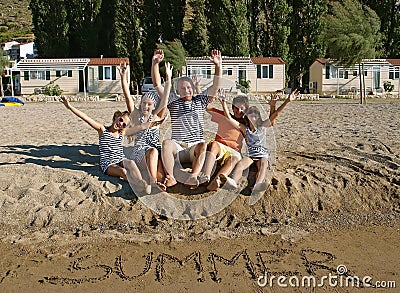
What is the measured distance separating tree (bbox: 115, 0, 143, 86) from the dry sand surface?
104ft

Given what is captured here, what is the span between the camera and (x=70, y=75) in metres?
36.1

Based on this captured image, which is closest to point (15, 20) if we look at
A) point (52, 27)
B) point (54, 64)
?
point (52, 27)

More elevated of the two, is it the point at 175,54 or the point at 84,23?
the point at 84,23

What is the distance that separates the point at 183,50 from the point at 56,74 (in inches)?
382

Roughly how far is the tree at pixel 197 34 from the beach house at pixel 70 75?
6915mm

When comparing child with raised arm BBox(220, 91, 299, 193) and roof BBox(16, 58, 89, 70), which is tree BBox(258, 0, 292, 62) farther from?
child with raised arm BBox(220, 91, 299, 193)

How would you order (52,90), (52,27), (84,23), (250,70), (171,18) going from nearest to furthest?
(52,90) < (250,70) < (52,27) < (171,18) < (84,23)

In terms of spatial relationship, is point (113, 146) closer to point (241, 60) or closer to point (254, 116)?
point (254, 116)

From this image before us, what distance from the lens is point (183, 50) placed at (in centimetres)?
3809

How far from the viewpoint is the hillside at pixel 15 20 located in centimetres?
8494

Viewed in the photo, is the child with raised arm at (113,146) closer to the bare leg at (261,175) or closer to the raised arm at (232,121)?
the raised arm at (232,121)

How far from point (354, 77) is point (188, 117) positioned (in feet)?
109

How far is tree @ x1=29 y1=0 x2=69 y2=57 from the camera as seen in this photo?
40000 mm

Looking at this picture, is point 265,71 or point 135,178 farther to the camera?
point 265,71
